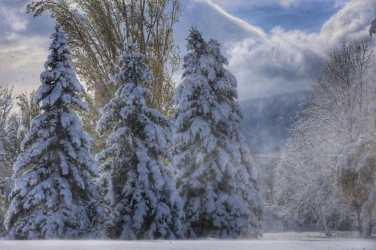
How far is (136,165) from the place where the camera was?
19125mm

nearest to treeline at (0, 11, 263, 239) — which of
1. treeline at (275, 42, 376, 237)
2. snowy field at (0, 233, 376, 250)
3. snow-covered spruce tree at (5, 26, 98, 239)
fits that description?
snow-covered spruce tree at (5, 26, 98, 239)

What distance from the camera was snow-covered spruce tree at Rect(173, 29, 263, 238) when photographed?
21359 millimetres

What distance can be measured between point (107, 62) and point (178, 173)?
22.6ft

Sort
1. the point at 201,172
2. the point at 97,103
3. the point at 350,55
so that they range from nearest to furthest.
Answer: the point at 201,172
the point at 97,103
the point at 350,55

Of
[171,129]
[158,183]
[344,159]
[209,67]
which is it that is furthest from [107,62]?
[344,159]

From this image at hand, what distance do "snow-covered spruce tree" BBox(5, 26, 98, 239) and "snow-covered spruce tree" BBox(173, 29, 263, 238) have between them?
17.1 feet

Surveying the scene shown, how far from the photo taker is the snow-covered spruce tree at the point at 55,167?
16953mm

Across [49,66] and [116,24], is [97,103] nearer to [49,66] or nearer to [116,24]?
[116,24]

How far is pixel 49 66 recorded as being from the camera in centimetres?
1903

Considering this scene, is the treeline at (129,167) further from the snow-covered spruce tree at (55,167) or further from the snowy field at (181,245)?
the snowy field at (181,245)

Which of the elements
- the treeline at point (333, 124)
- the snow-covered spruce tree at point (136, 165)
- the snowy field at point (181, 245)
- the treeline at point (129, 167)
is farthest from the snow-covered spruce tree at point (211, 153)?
the snowy field at point (181, 245)

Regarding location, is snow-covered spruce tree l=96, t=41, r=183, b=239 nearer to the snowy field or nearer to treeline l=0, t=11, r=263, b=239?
treeline l=0, t=11, r=263, b=239

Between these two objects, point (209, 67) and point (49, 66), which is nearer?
point (49, 66)

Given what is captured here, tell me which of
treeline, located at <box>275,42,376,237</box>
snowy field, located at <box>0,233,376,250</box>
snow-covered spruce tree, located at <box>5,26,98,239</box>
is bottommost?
snowy field, located at <box>0,233,376,250</box>
